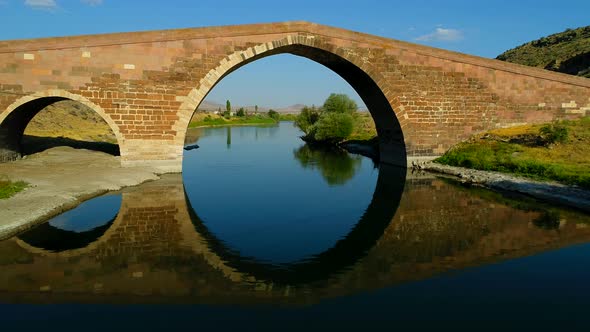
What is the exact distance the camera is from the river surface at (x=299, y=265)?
253 inches

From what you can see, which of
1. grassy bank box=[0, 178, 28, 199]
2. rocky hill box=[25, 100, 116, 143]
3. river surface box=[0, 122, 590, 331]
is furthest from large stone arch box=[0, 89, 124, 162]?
rocky hill box=[25, 100, 116, 143]

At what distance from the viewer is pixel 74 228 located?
10.8m

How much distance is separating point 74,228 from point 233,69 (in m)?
12.2

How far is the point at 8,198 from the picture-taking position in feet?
38.5

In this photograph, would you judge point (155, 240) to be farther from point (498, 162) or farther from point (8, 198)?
point (498, 162)

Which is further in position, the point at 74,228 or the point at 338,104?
the point at 338,104

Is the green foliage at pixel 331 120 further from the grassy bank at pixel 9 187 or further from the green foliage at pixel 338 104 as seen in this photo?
the grassy bank at pixel 9 187

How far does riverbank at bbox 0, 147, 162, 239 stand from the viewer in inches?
425

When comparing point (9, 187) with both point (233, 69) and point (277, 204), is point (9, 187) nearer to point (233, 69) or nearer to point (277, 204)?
point (277, 204)

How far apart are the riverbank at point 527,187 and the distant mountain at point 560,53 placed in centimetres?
2197

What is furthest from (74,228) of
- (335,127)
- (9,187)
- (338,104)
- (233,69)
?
(338,104)

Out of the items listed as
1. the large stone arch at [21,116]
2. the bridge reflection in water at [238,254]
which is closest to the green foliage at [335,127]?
the large stone arch at [21,116]

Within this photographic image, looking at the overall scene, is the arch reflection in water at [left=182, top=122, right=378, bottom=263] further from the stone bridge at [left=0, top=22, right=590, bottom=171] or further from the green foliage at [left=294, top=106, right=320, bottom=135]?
the green foliage at [left=294, top=106, right=320, bottom=135]

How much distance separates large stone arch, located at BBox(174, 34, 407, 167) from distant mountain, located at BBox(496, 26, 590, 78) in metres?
21.0
